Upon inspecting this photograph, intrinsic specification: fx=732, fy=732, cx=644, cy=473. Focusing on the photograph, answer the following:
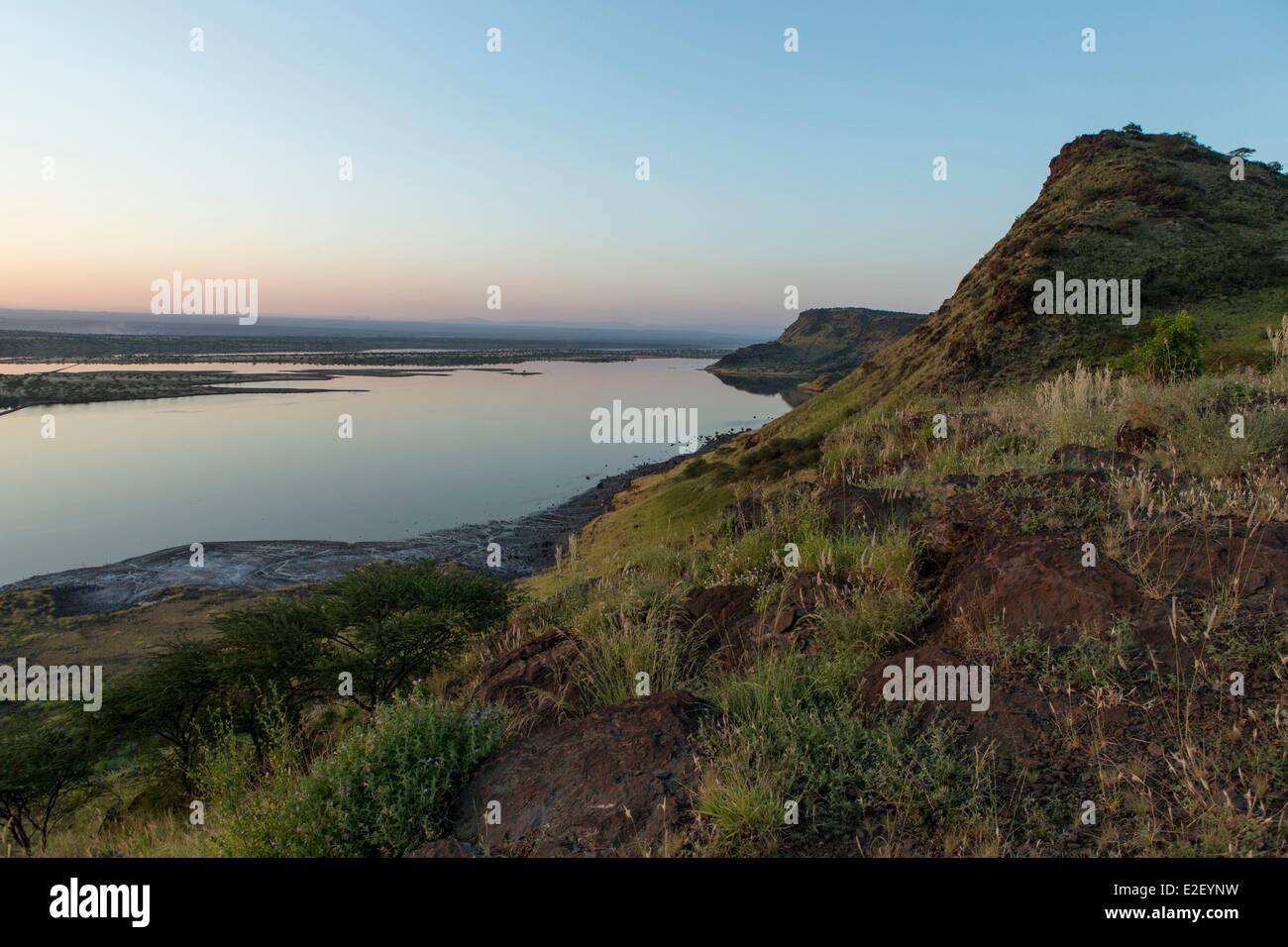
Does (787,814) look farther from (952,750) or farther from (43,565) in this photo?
(43,565)

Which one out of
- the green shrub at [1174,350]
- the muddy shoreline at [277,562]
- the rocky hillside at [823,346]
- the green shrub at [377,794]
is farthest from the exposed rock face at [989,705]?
the rocky hillside at [823,346]

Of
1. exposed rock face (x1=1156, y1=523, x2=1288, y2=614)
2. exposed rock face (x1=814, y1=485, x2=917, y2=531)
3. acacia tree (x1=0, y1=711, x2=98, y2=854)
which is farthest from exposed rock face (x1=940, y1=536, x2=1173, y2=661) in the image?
acacia tree (x1=0, y1=711, x2=98, y2=854)

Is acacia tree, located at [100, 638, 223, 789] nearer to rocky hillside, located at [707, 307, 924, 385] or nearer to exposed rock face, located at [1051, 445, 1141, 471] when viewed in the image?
exposed rock face, located at [1051, 445, 1141, 471]

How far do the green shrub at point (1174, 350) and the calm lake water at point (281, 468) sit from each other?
25362 millimetres

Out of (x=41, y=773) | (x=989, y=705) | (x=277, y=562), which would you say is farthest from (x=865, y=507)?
(x=277, y=562)

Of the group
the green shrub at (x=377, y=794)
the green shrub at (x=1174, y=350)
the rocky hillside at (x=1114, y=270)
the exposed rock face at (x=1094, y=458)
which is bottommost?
the green shrub at (x=377, y=794)

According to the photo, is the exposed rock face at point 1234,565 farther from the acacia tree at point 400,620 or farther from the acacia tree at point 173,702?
the acacia tree at point 173,702

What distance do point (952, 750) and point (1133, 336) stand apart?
108ft

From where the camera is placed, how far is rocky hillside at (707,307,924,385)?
13450 centimetres

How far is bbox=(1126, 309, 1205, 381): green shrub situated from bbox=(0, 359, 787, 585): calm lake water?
83.2ft

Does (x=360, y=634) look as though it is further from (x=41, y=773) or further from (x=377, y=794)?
(x=377, y=794)

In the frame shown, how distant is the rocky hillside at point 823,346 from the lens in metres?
134

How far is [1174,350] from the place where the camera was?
18344 millimetres
